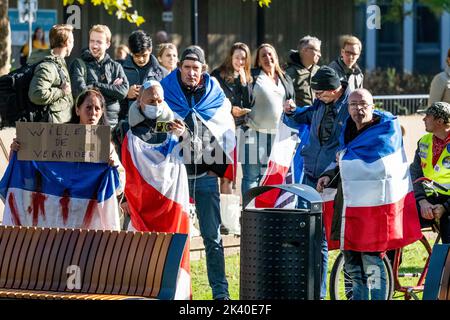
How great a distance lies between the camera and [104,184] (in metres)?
9.80

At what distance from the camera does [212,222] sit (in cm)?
1075

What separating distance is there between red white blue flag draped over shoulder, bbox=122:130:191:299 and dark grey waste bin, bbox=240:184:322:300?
1.63 meters

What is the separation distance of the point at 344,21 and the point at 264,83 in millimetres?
18225

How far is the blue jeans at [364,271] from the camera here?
32.2 feet

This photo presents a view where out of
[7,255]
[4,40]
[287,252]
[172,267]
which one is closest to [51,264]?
[7,255]

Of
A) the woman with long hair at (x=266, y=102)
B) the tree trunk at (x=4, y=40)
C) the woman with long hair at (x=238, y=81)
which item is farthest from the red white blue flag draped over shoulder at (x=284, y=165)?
the tree trunk at (x=4, y=40)

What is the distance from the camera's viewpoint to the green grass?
1137cm

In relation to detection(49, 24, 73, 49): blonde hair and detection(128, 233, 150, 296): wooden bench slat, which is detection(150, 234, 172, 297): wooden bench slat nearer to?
detection(128, 233, 150, 296): wooden bench slat

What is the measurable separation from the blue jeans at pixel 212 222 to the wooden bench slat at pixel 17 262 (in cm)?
204

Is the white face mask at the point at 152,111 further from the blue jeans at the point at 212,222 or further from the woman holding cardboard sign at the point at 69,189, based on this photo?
the blue jeans at the point at 212,222

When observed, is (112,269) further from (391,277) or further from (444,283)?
(391,277)

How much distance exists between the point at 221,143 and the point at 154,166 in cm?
90

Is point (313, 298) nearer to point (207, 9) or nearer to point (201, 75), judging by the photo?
point (201, 75)

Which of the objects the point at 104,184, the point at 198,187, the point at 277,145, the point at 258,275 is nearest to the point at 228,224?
the point at 277,145
